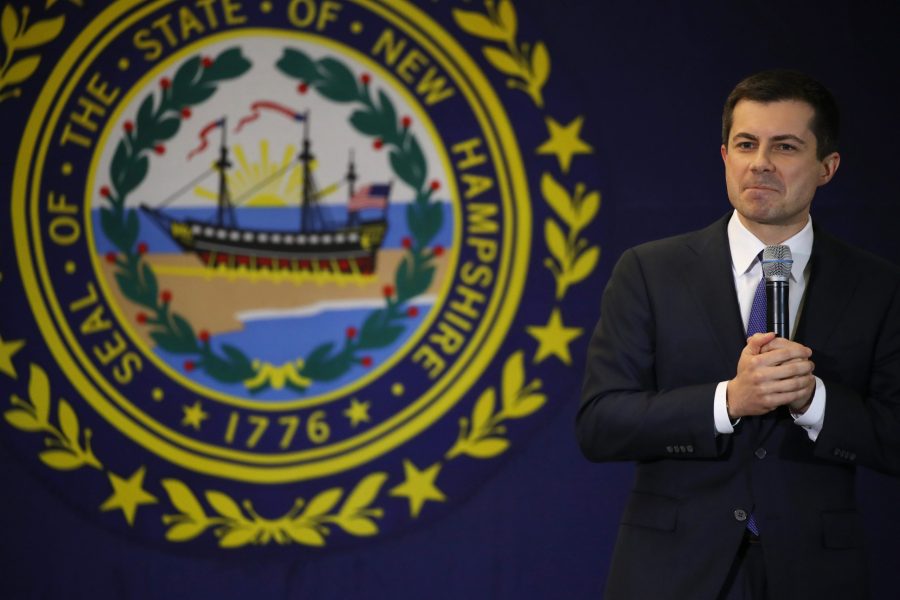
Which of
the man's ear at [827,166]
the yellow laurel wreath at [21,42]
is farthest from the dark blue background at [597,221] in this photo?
the man's ear at [827,166]

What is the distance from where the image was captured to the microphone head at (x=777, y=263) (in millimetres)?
1766

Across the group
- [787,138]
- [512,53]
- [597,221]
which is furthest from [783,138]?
[512,53]

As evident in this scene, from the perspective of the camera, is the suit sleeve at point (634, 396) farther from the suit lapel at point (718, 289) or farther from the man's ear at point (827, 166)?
the man's ear at point (827, 166)

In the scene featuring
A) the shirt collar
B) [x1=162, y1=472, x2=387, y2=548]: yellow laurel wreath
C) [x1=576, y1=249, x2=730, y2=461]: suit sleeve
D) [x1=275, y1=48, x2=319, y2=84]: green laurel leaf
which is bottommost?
[x1=162, y1=472, x2=387, y2=548]: yellow laurel wreath

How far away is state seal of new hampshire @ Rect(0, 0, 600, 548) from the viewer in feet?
11.8

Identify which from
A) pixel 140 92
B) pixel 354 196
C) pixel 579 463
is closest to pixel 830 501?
pixel 579 463

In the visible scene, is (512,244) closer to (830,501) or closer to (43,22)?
(43,22)

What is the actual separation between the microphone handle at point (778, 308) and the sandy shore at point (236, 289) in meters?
1.94

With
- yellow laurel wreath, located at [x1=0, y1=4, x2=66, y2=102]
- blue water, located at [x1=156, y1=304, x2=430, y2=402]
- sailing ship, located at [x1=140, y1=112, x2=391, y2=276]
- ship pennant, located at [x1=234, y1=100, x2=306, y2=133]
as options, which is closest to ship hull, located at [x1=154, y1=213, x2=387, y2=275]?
sailing ship, located at [x1=140, y1=112, x2=391, y2=276]

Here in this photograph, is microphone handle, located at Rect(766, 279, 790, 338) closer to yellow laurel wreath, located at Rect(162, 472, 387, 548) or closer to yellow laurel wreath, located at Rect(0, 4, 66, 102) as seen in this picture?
yellow laurel wreath, located at Rect(162, 472, 387, 548)

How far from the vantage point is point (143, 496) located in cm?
361

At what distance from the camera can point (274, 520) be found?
3.61 metres

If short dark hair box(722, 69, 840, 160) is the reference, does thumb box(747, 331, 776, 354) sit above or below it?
below

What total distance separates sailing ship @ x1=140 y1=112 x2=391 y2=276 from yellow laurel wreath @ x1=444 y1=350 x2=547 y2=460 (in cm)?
53
